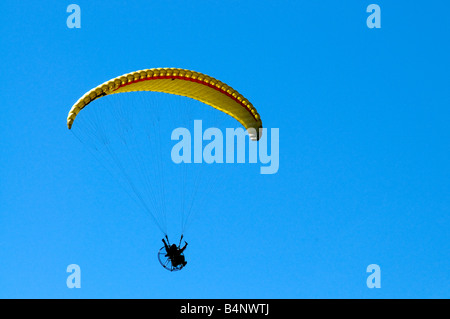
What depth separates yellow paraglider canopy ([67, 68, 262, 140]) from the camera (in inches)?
1534

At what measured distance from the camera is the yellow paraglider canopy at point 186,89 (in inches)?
1534

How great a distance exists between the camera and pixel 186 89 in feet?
137
